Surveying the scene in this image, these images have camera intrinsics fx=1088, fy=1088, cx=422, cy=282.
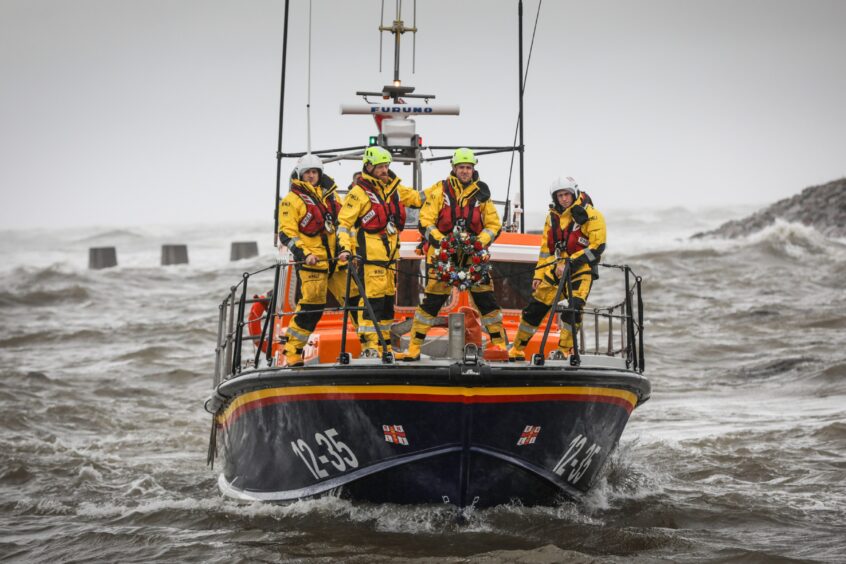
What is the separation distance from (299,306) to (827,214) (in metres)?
28.1

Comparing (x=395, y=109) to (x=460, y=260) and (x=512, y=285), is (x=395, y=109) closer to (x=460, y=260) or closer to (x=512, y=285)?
(x=512, y=285)

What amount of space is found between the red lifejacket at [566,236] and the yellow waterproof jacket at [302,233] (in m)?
1.59

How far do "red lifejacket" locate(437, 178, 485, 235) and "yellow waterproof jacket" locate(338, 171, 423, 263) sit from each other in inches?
14.2

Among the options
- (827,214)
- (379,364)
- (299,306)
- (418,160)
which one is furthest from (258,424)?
(827,214)

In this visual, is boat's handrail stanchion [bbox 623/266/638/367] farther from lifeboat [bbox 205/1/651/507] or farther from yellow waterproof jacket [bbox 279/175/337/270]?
yellow waterproof jacket [bbox 279/175/337/270]

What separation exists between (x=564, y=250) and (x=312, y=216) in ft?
6.03

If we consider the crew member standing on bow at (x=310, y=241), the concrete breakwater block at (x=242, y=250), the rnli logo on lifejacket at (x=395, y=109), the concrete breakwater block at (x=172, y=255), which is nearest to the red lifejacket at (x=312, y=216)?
the crew member standing on bow at (x=310, y=241)

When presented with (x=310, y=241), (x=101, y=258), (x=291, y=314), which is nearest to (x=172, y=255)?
(x=101, y=258)

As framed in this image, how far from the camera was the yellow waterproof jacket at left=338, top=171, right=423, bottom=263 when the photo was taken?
736 cm

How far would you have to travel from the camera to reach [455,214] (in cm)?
739

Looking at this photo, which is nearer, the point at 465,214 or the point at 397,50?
the point at 465,214

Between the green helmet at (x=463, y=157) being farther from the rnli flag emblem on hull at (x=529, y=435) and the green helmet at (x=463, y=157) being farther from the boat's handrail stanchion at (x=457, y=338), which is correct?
the rnli flag emblem on hull at (x=529, y=435)

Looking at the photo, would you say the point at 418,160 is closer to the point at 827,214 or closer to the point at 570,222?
the point at 570,222

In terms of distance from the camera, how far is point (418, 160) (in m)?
9.77
